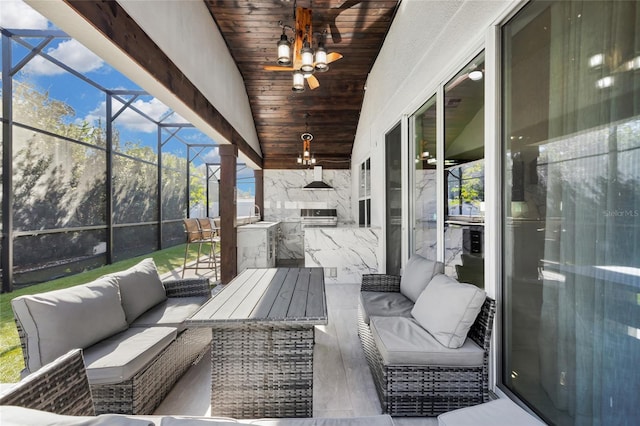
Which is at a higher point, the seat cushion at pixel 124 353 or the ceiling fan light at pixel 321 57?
the ceiling fan light at pixel 321 57

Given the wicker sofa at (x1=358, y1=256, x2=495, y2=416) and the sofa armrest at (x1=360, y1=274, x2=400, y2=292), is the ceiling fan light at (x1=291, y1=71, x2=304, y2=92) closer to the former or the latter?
the sofa armrest at (x1=360, y1=274, x2=400, y2=292)

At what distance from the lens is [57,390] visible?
976mm

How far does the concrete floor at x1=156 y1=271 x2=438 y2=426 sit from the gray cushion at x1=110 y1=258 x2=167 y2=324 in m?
0.64

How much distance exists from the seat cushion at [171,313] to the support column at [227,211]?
236cm

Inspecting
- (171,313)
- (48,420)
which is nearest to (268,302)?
(171,313)

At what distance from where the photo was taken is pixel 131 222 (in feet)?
23.8

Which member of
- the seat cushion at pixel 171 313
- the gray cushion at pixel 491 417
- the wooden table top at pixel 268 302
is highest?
the wooden table top at pixel 268 302

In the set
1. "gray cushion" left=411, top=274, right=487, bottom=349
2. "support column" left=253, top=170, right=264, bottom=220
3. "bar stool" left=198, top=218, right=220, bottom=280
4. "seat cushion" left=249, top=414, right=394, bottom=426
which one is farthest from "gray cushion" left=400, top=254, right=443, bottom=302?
"support column" left=253, top=170, right=264, bottom=220

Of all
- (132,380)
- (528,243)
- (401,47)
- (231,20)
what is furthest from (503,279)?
(231,20)

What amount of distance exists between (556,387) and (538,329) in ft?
0.83

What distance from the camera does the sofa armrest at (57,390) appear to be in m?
0.87

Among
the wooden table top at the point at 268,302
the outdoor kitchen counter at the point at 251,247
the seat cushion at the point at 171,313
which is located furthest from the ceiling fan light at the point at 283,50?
the outdoor kitchen counter at the point at 251,247

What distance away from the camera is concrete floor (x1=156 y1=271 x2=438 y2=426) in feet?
5.96

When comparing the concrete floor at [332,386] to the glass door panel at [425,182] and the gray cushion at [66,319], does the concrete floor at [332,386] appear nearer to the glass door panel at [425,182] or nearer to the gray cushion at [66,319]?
the gray cushion at [66,319]
